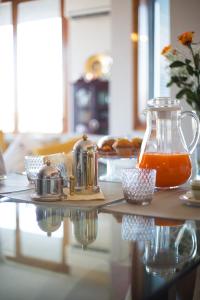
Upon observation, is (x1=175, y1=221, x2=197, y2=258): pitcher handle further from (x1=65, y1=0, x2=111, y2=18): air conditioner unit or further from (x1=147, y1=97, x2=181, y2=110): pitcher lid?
(x1=65, y1=0, x2=111, y2=18): air conditioner unit

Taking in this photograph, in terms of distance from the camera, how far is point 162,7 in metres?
3.99

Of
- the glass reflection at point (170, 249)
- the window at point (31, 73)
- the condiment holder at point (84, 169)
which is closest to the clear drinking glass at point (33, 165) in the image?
the condiment holder at point (84, 169)

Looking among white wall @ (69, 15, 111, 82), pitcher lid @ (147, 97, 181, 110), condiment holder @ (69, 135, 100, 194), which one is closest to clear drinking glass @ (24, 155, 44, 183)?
condiment holder @ (69, 135, 100, 194)

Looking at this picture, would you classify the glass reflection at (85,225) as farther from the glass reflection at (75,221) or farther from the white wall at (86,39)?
the white wall at (86,39)

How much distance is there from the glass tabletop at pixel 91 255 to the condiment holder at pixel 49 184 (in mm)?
121

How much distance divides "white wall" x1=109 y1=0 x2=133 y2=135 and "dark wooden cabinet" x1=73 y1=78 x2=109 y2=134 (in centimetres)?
166

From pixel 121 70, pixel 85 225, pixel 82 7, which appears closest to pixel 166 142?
pixel 85 225

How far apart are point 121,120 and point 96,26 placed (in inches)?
107

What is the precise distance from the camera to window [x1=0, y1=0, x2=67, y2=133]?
19.3 feet

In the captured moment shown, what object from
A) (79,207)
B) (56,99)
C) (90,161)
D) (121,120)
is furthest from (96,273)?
(56,99)

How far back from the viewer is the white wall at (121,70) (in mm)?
4340

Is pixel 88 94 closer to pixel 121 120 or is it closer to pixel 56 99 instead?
pixel 56 99

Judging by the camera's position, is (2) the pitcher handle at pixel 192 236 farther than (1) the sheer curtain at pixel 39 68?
No

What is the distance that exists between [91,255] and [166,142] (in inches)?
26.1
